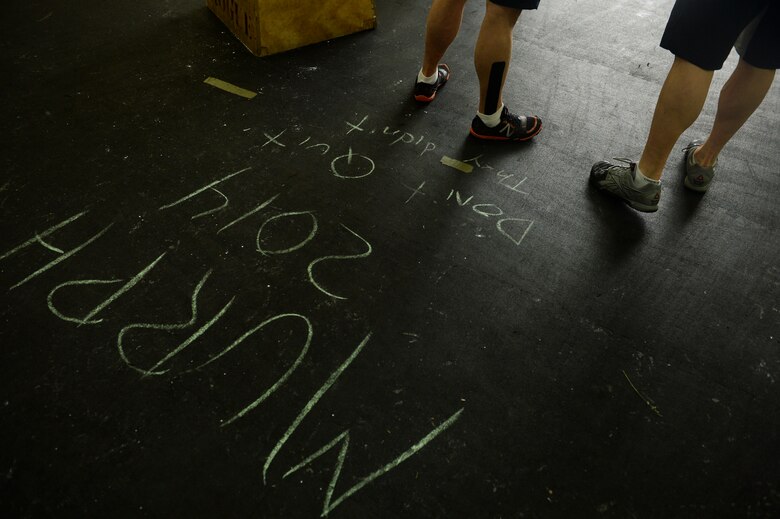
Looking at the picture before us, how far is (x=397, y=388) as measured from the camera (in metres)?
1.42

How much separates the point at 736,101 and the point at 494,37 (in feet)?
2.96

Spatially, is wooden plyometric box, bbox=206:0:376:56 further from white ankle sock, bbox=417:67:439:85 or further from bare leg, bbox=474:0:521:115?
bare leg, bbox=474:0:521:115

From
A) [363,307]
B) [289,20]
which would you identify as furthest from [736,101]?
[289,20]

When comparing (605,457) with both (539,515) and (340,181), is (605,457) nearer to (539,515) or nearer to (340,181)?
(539,515)

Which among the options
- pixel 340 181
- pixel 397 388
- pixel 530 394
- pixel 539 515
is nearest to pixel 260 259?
pixel 340 181

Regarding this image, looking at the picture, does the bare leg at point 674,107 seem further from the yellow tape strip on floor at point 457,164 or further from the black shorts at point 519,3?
the yellow tape strip on floor at point 457,164

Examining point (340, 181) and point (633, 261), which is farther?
point (340, 181)

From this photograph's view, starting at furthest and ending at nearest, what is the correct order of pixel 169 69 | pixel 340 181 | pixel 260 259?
pixel 169 69, pixel 340 181, pixel 260 259

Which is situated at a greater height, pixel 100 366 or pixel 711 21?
pixel 711 21

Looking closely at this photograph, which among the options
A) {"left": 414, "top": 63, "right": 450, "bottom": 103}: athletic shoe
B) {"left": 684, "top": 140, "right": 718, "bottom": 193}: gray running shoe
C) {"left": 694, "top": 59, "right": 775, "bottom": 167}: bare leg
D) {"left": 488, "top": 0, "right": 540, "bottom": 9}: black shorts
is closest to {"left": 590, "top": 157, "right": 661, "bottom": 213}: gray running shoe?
{"left": 684, "top": 140, "right": 718, "bottom": 193}: gray running shoe

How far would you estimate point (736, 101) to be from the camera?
6.34 ft

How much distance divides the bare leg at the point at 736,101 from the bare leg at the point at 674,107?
25 centimetres

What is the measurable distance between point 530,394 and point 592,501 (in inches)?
11.5

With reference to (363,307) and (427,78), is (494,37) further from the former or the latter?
(363,307)
